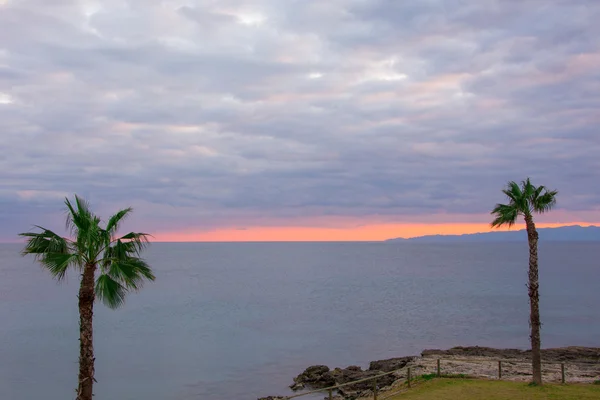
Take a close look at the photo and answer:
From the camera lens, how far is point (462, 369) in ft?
125

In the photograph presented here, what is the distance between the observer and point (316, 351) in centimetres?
5681

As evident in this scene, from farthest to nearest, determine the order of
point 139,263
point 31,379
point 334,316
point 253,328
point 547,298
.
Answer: point 547,298
point 334,316
point 253,328
point 31,379
point 139,263

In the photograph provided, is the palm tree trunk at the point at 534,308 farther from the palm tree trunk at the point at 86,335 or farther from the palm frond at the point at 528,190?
the palm tree trunk at the point at 86,335

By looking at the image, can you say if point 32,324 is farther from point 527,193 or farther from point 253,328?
point 527,193

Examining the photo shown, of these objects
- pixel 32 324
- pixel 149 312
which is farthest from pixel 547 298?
pixel 32 324

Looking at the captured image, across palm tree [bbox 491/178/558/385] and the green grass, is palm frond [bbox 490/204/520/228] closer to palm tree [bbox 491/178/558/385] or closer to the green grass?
palm tree [bbox 491/178/558/385]

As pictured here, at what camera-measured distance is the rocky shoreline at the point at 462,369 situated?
114ft

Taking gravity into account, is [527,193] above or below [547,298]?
above

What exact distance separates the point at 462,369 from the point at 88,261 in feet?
95.4

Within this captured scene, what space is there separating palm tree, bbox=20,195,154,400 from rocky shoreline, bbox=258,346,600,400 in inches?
733

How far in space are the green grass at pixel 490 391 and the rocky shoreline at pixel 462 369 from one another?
4.55m

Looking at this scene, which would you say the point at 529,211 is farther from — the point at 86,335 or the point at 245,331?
the point at 245,331

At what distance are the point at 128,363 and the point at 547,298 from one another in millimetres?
86486

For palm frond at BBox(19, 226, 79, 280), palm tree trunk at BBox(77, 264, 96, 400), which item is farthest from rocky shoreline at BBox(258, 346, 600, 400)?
palm frond at BBox(19, 226, 79, 280)
